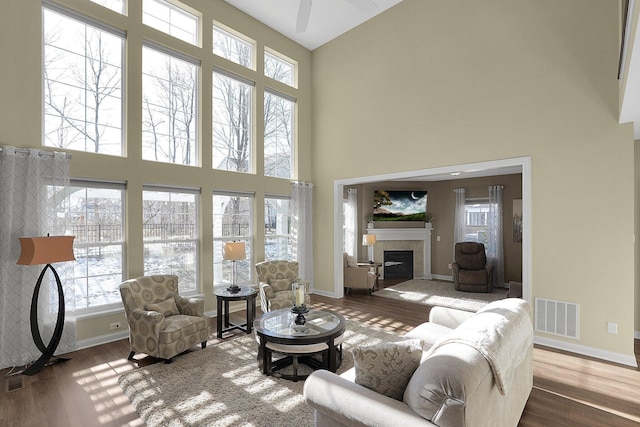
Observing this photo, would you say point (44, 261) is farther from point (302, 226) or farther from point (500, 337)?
point (302, 226)

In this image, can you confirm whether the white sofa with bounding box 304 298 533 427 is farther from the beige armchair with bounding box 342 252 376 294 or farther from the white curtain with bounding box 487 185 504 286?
the white curtain with bounding box 487 185 504 286

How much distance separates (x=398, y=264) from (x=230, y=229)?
527 cm

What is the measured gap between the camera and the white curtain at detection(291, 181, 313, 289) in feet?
22.2

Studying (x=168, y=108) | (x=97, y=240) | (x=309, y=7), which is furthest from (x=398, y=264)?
(x=97, y=240)

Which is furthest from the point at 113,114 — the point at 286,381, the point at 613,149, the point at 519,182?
the point at 519,182

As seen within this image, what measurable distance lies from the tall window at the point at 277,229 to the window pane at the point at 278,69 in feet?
8.51

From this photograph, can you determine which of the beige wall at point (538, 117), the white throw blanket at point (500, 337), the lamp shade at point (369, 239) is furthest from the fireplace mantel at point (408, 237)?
the white throw blanket at point (500, 337)

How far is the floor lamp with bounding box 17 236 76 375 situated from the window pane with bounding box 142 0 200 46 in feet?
11.5

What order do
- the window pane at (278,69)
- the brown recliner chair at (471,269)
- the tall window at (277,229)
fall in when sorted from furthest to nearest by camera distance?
the brown recliner chair at (471,269)
the window pane at (278,69)
the tall window at (277,229)

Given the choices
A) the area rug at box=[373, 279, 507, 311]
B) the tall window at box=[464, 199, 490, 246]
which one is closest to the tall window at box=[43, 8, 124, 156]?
the area rug at box=[373, 279, 507, 311]

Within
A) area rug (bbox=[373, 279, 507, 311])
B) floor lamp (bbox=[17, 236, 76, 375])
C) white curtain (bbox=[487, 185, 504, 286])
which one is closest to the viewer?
floor lamp (bbox=[17, 236, 76, 375])

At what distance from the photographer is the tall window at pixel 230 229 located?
18.4 ft

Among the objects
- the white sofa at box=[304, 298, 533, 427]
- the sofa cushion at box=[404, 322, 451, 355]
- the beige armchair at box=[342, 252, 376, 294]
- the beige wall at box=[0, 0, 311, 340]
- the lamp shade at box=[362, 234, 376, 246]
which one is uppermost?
the beige wall at box=[0, 0, 311, 340]

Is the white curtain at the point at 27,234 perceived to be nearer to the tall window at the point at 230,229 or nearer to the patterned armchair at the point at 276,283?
the tall window at the point at 230,229
